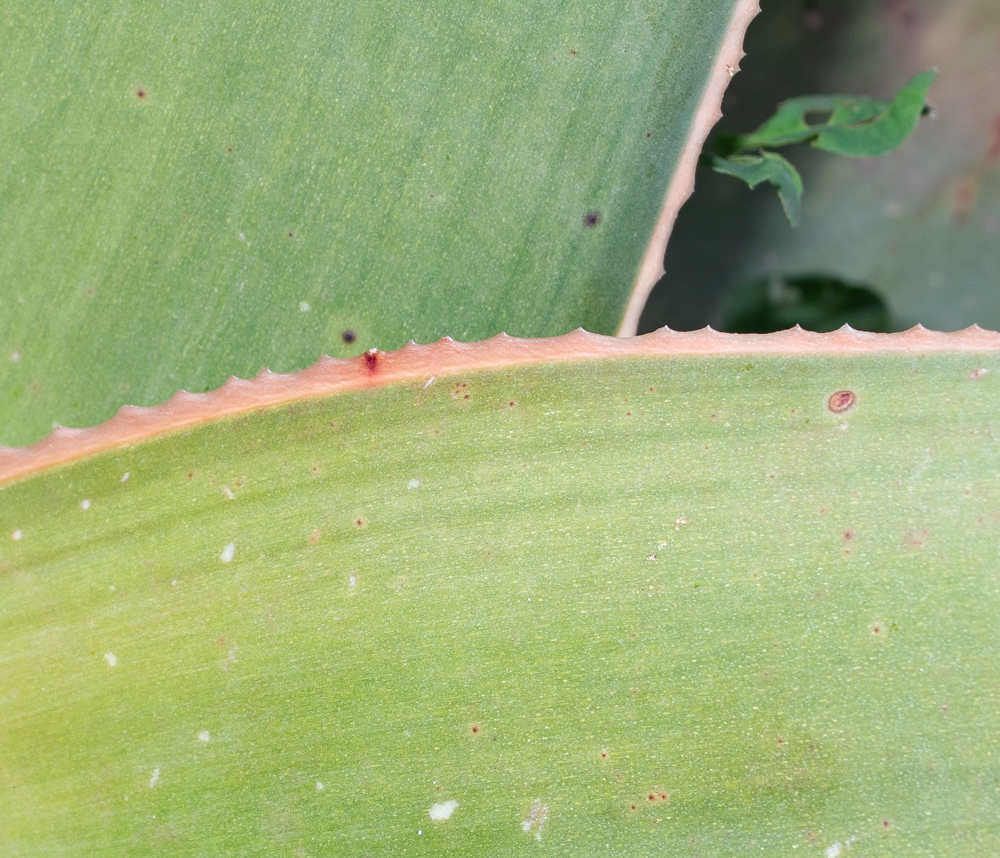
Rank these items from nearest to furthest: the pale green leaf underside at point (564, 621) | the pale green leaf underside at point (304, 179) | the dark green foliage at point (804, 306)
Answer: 1. the pale green leaf underside at point (564, 621)
2. the pale green leaf underside at point (304, 179)
3. the dark green foliage at point (804, 306)

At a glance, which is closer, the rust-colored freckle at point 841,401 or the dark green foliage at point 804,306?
the rust-colored freckle at point 841,401

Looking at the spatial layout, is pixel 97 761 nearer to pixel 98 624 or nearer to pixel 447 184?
pixel 98 624

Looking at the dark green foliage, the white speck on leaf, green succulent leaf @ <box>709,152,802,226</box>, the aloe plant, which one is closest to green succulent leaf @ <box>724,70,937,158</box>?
green succulent leaf @ <box>709,152,802,226</box>

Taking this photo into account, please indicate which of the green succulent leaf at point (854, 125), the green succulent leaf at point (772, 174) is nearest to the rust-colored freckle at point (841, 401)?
the green succulent leaf at point (772, 174)

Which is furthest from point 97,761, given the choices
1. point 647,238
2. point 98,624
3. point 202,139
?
point 647,238

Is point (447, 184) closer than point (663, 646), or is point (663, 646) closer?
point (663, 646)

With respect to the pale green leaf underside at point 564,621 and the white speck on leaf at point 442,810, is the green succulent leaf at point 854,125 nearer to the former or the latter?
the pale green leaf underside at point 564,621

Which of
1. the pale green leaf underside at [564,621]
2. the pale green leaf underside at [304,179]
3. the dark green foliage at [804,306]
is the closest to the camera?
the pale green leaf underside at [564,621]
